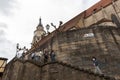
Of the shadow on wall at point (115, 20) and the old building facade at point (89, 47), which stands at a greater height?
the shadow on wall at point (115, 20)

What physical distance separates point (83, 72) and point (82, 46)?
713 centimetres

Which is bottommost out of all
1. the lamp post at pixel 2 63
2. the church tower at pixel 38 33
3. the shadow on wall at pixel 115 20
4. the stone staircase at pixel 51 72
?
the stone staircase at pixel 51 72

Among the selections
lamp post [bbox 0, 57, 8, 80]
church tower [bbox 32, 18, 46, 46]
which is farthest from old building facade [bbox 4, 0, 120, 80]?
church tower [bbox 32, 18, 46, 46]

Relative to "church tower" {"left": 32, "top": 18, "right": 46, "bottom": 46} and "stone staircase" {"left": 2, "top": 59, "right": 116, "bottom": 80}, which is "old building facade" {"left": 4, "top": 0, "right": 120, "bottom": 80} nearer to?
"stone staircase" {"left": 2, "top": 59, "right": 116, "bottom": 80}

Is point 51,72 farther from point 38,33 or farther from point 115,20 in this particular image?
point 38,33

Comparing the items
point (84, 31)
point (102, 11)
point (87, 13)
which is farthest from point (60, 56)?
point (87, 13)

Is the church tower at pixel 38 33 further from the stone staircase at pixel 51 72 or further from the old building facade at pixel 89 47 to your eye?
the stone staircase at pixel 51 72

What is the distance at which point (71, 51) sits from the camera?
18797 millimetres

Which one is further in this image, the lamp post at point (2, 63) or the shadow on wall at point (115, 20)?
the shadow on wall at point (115, 20)

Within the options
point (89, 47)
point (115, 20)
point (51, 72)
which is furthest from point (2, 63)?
point (115, 20)

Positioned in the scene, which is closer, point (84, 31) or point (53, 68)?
point (53, 68)

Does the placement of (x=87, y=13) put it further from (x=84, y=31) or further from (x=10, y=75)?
(x=10, y=75)

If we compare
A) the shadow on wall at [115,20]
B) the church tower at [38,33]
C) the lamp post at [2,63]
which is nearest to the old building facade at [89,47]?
the lamp post at [2,63]

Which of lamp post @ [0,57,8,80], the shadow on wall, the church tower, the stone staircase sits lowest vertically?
the stone staircase
